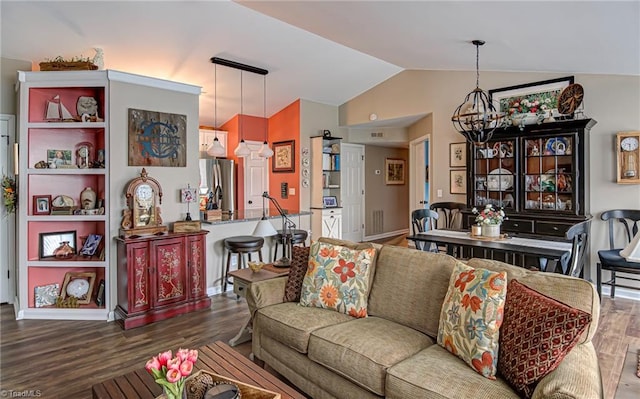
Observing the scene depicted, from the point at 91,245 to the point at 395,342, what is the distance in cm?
342

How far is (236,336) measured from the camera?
3.27 meters

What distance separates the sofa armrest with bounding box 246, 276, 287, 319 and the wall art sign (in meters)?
2.05

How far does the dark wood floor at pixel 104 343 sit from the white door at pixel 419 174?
344 cm

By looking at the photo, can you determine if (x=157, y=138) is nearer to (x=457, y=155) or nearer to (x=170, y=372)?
(x=170, y=372)

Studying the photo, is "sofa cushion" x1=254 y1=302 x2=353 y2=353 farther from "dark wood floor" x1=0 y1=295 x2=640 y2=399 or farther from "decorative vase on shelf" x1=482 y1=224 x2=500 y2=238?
"decorative vase on shelf" x1=482 y1=224 x2=500 y2=238

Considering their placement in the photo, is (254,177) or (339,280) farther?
(254,177)

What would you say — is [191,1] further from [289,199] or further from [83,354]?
[289,199]

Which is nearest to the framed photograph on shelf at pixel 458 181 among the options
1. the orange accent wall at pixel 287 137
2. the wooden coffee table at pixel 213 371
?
the orange accent wall at pixel 287 137

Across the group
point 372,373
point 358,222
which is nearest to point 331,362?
point 372,373

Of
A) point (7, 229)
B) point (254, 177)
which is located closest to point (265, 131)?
point (254, 177)

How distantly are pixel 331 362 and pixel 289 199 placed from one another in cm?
523

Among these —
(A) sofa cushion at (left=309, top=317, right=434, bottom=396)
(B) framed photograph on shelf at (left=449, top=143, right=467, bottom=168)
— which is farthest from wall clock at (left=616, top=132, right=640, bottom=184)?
(A) sofa cushion at (left=309, top=317, right=434, bottom=396)

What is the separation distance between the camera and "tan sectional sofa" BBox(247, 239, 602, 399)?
162cm

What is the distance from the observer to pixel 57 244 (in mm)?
3955
